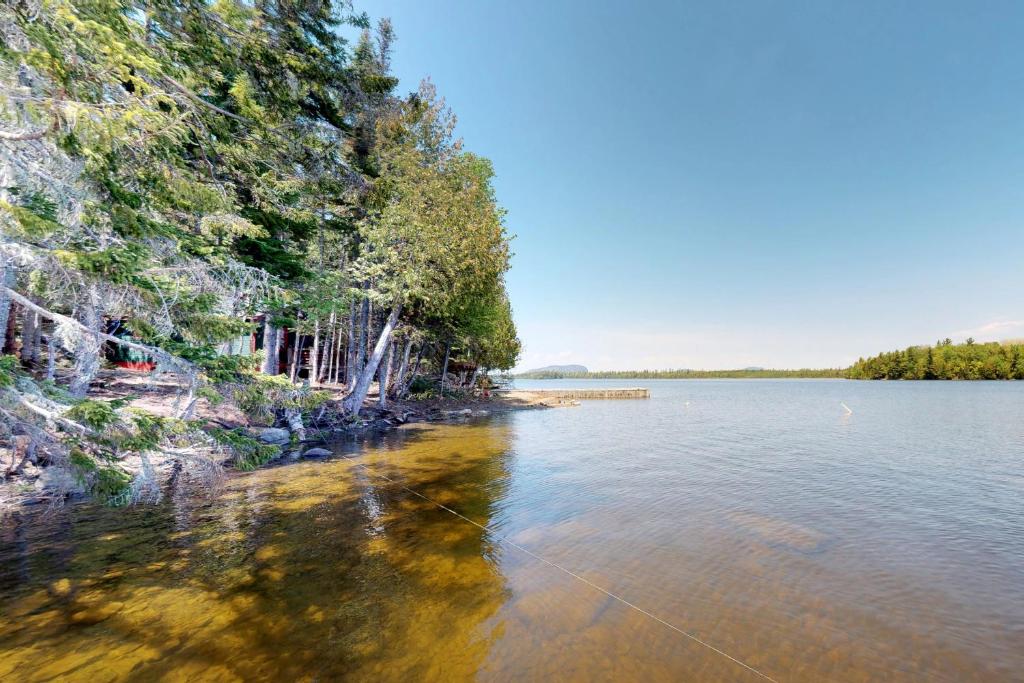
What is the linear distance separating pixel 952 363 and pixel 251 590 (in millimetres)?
138185

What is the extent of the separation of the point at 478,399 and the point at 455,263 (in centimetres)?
2590

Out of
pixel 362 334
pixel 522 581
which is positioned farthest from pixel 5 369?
pixel 362 334

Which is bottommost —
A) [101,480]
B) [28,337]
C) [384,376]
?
[101,480]

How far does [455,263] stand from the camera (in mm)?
20672

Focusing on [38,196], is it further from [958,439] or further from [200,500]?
[958,439]

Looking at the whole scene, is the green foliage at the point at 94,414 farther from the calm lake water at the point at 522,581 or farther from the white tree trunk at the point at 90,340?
the calm lake water at the point at 522,581

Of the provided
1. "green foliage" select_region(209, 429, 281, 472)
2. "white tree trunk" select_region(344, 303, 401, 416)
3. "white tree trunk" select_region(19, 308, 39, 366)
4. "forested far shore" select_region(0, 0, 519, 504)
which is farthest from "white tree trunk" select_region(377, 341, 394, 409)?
"green foliage" select_region(209, 429, 281, 472)

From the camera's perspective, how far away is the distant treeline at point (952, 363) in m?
88.6

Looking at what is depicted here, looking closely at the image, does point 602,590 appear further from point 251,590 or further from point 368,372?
point 368,372

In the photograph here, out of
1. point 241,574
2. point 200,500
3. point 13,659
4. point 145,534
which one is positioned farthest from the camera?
point 200,500

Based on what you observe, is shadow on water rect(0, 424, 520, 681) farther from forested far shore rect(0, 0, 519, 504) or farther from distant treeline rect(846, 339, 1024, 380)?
distant treeline rect(846, 339, 1024, 380)

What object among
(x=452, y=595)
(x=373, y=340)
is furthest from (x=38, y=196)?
(x=373, y=340)

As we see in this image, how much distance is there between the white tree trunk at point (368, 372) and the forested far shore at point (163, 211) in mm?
2844

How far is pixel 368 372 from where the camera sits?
22.3m
